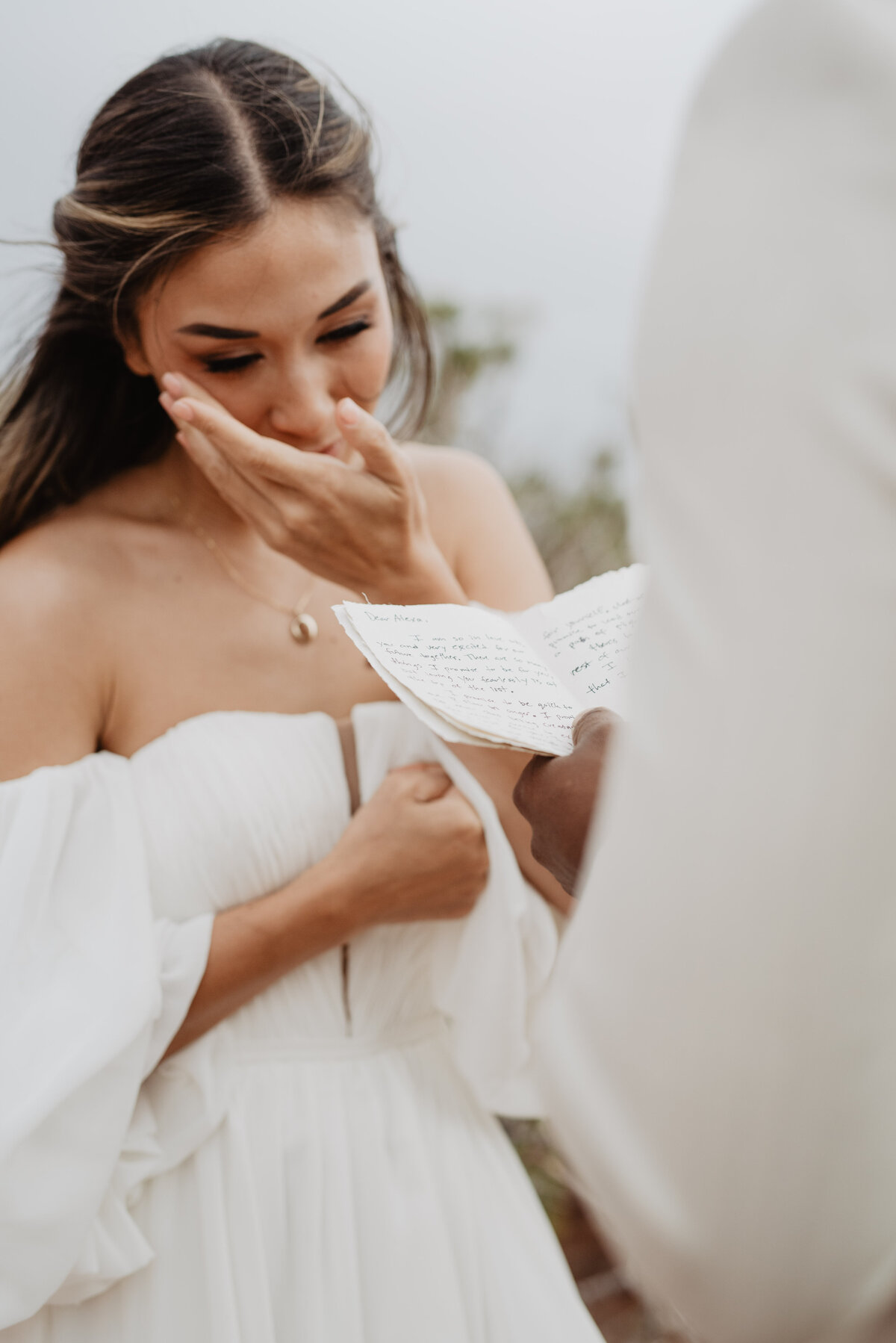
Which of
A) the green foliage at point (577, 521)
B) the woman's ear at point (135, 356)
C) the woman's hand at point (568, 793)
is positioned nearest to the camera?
the woman's hand at point (568, 793)

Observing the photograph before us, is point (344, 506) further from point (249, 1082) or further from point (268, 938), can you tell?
point (249, 1082)

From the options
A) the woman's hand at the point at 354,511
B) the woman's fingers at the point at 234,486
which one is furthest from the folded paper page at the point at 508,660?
the woman's fingers at the point at 234,486

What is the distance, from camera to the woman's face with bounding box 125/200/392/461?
3.73ft

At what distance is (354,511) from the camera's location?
3.13ft

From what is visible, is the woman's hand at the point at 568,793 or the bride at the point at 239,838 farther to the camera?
the bride at the point at 239,838

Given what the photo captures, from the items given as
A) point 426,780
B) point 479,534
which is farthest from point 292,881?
point 479,534

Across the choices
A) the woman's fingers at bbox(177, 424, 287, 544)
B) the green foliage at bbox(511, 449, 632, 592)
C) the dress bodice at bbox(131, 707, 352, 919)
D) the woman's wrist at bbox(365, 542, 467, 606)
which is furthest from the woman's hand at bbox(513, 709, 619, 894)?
the green foliage at bbox(511, 449, 632, 592)

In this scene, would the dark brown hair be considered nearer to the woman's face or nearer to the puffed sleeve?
the woman's face

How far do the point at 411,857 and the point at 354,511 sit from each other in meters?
0.42

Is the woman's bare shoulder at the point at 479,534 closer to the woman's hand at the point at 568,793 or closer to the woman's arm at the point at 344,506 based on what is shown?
the woman's arm at the point at 344,506

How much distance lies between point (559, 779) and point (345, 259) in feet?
2.89

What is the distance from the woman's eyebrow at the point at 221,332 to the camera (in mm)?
1131

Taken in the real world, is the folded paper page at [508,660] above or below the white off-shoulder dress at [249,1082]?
above

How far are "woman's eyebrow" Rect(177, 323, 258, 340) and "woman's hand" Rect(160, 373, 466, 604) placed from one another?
182 mm
